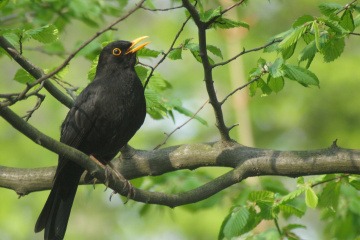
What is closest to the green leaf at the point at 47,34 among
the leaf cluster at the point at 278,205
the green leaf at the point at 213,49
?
the green leaf at the point at 213,49

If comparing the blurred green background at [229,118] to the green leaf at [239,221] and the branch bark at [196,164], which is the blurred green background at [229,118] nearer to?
the branch bark at [196,164]

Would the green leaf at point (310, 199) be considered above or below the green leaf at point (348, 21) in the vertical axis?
below

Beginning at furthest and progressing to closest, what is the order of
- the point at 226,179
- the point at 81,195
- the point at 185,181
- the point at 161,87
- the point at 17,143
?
1. the point at 81,195
2. the point at 17,143
3. the point at 185,181
4. the point at 161,87
5. the point at 226,179

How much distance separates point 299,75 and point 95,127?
6.04 feet

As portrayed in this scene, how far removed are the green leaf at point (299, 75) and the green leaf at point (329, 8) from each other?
377mm

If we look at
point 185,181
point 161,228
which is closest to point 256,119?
point 161,228

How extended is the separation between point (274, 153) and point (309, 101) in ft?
28.1

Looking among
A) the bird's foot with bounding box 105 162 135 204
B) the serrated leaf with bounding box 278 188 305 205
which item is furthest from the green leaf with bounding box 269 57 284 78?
the bird's foot with bounding box 105 162 135 204

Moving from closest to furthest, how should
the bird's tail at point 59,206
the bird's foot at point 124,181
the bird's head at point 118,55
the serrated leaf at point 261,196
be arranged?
the serrated leaf at point 261,196 < the bird's foot at point 124,181 < the bird's tail at point 59,206 < the bird's head at point 118,55

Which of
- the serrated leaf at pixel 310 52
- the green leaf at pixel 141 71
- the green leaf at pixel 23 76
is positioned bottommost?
the green leaf at pixel 23 76

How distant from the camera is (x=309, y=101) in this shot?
13281 millimetres

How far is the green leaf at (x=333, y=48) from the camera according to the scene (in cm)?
460

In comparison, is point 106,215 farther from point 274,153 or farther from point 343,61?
point 274,153

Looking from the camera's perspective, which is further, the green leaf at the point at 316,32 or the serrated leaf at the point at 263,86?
the serrated leaf at the point at 263,86
